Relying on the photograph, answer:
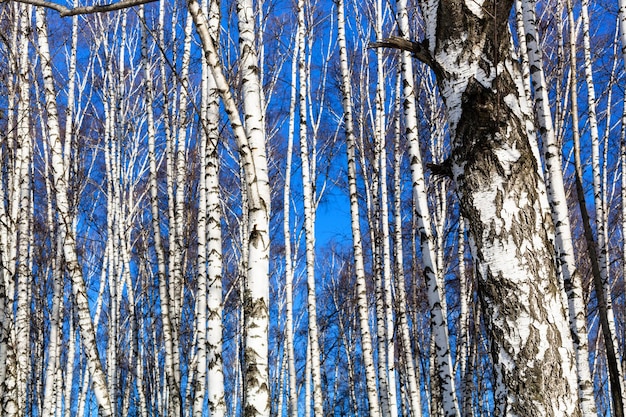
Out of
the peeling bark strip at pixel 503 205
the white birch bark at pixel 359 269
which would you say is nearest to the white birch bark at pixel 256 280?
the peeling bark strip at pixel 503 205

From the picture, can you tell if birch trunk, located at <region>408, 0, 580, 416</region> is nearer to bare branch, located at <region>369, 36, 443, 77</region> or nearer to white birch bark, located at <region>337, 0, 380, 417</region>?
bare branch, located at <region>369, 36, 443, 77</region>

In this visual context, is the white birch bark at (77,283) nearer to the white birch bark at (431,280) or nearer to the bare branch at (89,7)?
the bare branch at (89,7)

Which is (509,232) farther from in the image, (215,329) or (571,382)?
(215,329)

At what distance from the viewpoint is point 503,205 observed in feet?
7.81

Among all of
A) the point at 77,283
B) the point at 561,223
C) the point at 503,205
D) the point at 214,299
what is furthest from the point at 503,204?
the point at 77,283

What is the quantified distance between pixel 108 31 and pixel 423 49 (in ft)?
34.0

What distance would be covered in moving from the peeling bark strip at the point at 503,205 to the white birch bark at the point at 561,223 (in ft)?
7.62

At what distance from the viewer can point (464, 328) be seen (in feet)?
27.9

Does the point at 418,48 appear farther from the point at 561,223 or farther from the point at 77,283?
the point at 77,283

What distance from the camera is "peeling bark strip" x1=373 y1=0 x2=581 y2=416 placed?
7.29ft

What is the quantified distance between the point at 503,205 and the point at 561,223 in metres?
2.66

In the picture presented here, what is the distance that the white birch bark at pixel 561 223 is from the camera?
472 centimetres

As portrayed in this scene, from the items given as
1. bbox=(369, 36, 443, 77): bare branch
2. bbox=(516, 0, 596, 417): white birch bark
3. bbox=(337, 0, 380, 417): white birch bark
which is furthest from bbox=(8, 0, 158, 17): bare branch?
bbox=(337, 0, 380, 417): white birch bark

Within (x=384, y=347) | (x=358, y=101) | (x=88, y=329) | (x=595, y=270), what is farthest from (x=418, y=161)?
(x=358, y=101)
